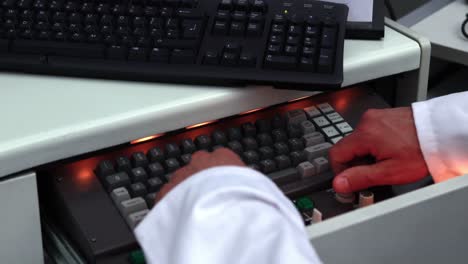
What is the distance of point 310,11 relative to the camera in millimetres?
1111

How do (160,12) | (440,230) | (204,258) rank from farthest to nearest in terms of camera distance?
(160,12) < (440,230) < (204,258)

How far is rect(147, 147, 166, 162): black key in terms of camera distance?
3.22 feet

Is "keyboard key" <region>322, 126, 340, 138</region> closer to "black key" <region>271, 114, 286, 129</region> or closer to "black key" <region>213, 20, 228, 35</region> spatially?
"black key" <region>271, 114, 286, 129</region>

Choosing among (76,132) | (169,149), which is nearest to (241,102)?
(169,149)

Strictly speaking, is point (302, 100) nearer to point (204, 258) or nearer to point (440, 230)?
point (440, 230)

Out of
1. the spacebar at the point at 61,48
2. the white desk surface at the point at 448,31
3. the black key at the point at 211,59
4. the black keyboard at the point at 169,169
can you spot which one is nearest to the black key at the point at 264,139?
the black keyboard at the point at 169,169

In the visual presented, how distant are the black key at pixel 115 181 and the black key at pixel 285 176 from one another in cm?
16

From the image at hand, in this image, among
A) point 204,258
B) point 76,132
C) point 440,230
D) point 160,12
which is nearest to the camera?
point 204,258

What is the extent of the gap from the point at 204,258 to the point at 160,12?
1.58 feet

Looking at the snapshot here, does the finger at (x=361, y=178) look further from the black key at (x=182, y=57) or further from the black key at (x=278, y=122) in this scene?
the black key at (x=182, y=57)

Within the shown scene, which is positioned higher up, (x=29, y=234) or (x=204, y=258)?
(x=204, y=258)

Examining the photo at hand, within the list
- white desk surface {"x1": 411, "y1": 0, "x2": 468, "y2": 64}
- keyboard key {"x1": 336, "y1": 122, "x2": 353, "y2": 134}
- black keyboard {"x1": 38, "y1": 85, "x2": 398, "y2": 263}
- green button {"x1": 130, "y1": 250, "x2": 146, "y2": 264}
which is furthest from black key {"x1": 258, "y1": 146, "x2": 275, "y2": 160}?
white desk surface {"x1": 411, "y1": 0, "x2": 468, "y2": 64}

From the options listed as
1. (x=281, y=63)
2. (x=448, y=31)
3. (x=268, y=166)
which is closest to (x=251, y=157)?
(x=268, y=166)

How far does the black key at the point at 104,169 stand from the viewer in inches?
37.9
